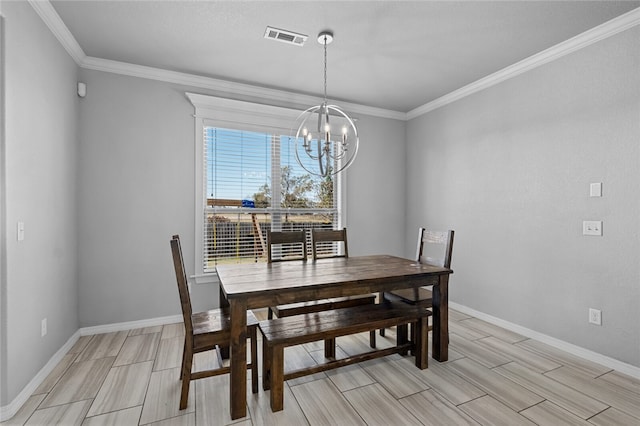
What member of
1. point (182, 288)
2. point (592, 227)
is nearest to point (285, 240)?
point (182, 288)

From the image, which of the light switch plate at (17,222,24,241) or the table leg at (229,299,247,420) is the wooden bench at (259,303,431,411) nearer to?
the table leg at (229,299,247,420)

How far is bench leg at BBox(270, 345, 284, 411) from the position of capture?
6.24 feet

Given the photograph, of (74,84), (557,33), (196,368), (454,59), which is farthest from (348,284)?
(74,84)

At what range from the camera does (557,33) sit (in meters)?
2.61

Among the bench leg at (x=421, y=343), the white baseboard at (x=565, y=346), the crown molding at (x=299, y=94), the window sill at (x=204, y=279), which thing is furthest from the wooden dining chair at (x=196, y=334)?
the white baseboard at (x=565, y=346)

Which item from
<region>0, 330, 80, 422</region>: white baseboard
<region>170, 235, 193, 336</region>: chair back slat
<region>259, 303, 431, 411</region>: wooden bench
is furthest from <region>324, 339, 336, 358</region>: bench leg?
<region>0, 330, 80, 422</region>: white baseboard

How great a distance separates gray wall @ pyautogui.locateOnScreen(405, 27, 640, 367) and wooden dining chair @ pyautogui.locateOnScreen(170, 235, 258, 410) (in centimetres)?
272

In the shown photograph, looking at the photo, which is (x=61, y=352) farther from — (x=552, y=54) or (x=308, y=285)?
(x=552, y=54)

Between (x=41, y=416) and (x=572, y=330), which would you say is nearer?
(x=41, y=416)

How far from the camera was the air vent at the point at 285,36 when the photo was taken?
2578 millimetres

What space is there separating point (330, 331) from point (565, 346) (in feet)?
7.41

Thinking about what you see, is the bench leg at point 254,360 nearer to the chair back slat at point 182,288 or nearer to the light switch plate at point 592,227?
the chair back slat at point 182,288

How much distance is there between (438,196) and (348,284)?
2.61 m

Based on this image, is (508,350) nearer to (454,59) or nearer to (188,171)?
(454,59)
